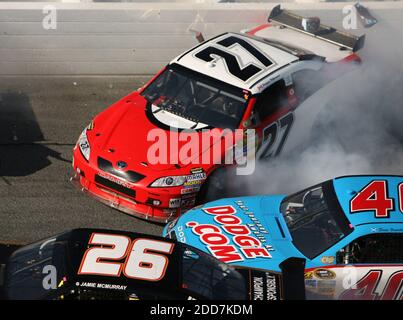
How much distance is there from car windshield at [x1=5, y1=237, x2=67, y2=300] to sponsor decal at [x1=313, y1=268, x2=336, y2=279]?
8.26 feet

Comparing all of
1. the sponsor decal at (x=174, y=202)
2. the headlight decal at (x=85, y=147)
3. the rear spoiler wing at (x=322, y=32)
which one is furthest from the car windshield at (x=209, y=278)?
the rear spoiler wing at (x=322, y=32)

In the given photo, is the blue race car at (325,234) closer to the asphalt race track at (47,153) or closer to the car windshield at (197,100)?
the asphalt race track at (47,153)

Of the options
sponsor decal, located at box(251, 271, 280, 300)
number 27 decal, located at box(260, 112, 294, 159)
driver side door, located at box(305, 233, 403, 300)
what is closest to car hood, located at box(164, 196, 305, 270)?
sponsor decal, located at box(251, 271, 280, 300)

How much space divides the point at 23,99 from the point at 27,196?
2894mm

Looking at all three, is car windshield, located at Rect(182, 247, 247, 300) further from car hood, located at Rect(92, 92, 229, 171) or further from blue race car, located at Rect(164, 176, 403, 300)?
car hood, located at Rect(92, 92, 229, 171)

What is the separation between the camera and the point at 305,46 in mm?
12047

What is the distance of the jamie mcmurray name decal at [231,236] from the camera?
320 inches

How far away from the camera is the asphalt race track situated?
9.95m

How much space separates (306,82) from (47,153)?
12.5 ft

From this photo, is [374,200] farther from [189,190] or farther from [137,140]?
[137,140]

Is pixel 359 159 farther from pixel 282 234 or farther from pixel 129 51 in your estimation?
pixel 129 51

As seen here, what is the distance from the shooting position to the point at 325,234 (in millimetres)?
8289
